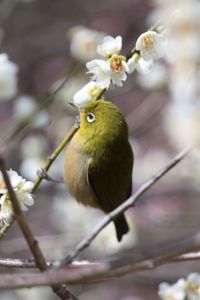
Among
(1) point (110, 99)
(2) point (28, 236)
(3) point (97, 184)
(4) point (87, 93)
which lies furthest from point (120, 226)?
(1) point (110, 99)

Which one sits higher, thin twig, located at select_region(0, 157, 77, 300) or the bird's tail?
the bird's tail

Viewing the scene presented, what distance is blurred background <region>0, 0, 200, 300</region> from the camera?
6.77 ft

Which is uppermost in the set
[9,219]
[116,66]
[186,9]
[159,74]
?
[159,74]

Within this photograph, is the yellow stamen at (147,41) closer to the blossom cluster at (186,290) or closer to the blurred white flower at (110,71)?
the blurred white flower at (110,71)

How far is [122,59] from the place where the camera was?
1727 mm

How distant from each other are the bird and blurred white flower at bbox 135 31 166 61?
0.64m

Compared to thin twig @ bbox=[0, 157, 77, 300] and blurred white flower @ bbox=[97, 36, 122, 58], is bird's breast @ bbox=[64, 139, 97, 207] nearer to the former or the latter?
blurred white flower @ bbox=[97, 36, 122, 58]

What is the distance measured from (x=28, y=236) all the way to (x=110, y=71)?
56 centimetres

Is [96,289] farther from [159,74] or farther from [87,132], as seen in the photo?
[87,132]

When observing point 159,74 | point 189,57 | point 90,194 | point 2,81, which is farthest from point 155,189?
point 2,81

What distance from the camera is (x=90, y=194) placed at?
8.75 feet

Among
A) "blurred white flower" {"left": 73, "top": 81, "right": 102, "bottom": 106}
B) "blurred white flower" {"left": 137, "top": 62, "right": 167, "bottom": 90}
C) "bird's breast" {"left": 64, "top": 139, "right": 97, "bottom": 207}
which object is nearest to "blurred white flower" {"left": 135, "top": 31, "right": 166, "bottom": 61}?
"blurred white flower" {"left": 73, "top": 81, "right": 102, "bottom": 106}

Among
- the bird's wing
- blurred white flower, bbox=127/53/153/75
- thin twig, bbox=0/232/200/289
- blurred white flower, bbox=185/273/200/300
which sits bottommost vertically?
thin twig, bbox=0/232/200/289

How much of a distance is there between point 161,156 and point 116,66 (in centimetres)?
253
